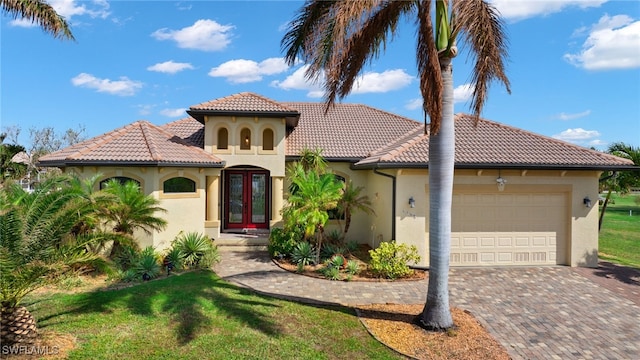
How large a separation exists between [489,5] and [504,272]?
350 inches

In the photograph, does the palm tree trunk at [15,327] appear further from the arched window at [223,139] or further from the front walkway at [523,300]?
the arched window at [223,139]

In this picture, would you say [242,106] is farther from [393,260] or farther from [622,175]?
[622,175]

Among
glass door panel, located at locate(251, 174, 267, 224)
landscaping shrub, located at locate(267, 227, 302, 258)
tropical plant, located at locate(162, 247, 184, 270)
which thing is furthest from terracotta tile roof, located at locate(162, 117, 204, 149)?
landscaping shrub, located at locate(267, 227, 302, 258)

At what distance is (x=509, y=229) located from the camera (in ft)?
40.4

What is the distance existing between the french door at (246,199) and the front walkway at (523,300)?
178 inches

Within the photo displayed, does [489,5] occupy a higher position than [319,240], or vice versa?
[489,5]

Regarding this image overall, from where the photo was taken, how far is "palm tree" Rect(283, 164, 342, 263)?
11578 mm

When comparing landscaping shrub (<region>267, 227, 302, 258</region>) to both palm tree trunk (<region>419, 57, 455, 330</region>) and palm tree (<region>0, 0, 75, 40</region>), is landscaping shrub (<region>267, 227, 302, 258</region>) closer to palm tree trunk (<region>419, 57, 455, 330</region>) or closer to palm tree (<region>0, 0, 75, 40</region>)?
palm tree trunk (<region>419, 57, 455, 330</region>)

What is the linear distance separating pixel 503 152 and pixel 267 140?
412 inches

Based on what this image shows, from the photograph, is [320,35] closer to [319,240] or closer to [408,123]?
[319,240]

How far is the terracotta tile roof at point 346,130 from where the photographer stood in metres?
16.7

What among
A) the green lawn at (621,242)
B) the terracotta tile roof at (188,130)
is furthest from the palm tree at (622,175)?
the terracotta tile roof at (188,130)

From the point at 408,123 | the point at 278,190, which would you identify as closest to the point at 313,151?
the point at 278,190

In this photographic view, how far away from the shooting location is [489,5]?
7102 mm
